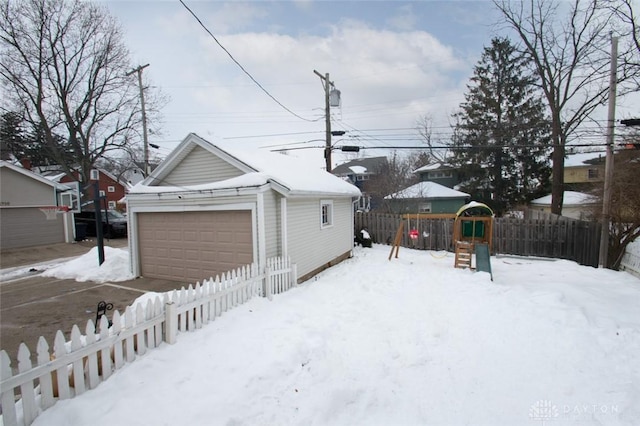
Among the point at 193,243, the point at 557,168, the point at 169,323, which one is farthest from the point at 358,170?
the point at 169,323

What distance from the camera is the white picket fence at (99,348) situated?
242 centimetres

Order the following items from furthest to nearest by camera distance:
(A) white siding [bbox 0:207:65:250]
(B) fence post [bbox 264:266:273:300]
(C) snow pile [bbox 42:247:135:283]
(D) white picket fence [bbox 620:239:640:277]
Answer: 1. (A) white siding [bbox 0:207:65:250]
2. (C) snow pile [bbox 42:247:135:283]
3. (D) white picket fence [bbox 620:239:640:277]
4. (B) fence post [bbox 264:266:273:300]

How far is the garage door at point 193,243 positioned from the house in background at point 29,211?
10.7 meters

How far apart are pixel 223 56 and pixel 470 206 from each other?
870 cm

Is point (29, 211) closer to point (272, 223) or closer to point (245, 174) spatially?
point (245, 174)

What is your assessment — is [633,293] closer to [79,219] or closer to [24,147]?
[79,219]

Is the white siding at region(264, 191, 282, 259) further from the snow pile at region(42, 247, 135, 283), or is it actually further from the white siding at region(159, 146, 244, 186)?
the snow pile at region(42, 247, 135, 283)

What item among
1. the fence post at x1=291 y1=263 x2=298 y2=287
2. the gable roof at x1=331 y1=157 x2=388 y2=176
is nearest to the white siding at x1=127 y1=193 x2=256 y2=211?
the fence post at x1=291 y1=263 x2=298 y2=287

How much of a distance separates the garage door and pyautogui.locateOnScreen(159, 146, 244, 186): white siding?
3.25ft

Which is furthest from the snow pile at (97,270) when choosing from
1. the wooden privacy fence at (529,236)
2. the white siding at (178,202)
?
the wooden privacy fence at (529,236)

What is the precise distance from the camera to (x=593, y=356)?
3.94 metres

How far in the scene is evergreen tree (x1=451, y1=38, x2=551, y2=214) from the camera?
2156 cm

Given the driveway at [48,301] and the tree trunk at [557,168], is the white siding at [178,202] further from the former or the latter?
the tree trunk at [557,168]

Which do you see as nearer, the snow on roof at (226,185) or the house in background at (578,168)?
the snow on roof at (226,185)
